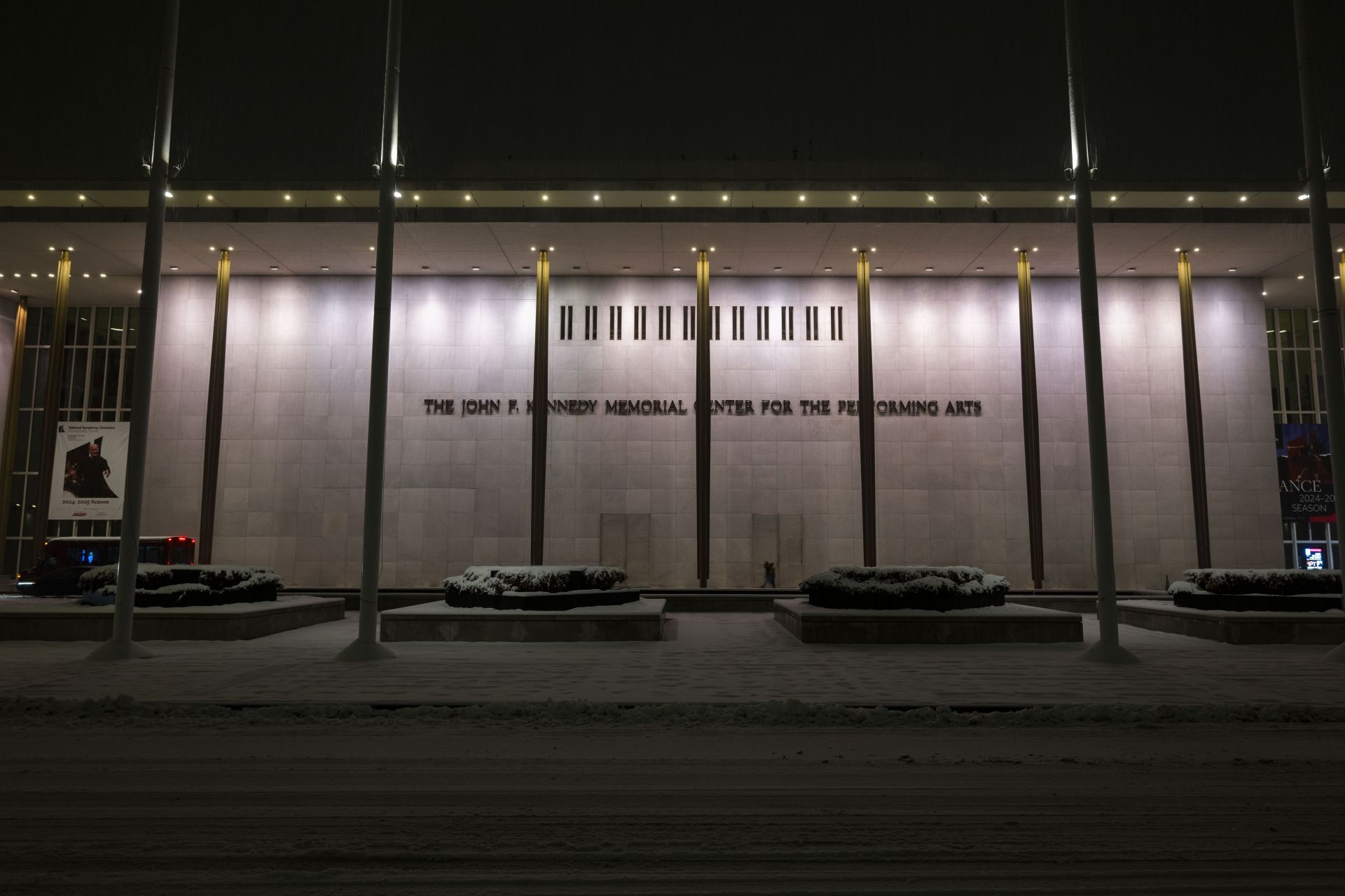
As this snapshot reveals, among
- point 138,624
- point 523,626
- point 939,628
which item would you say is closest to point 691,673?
point 523,626

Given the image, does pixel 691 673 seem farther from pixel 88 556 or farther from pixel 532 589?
pixel 88 556

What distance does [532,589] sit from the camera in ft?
53.5

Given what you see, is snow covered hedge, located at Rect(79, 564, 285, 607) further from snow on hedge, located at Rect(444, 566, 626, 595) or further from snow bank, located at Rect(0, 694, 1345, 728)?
snow bank, located at Rect(0, 694, 1345, 728)

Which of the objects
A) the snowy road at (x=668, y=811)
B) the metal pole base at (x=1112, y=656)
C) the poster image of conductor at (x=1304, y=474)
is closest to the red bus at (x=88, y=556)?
the snowy road at (x=668, y=811)

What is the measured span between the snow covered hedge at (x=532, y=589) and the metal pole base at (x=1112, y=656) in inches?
353

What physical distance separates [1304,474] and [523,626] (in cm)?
3120

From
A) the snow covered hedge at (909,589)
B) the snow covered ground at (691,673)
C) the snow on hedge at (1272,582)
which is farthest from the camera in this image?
the snow on hedge at (1272,582)

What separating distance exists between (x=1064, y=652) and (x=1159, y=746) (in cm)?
694

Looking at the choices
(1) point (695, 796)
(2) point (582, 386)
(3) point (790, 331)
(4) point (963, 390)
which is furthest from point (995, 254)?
(1) point (695, 796)

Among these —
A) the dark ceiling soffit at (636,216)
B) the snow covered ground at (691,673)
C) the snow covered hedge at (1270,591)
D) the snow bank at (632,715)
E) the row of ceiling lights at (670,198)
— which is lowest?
the snow covered ground at (691,673)

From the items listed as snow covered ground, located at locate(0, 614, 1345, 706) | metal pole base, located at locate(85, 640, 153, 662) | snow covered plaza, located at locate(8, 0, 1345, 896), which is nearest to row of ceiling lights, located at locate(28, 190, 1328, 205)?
snow covered plaza, located at locate(8, 0, 1345, 896)

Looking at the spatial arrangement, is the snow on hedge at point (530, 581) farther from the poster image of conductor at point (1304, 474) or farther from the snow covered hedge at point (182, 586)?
the poster image of conductor at point (1304, 474)

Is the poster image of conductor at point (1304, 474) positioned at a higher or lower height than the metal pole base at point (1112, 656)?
higher

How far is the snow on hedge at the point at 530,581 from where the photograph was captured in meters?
16.3
